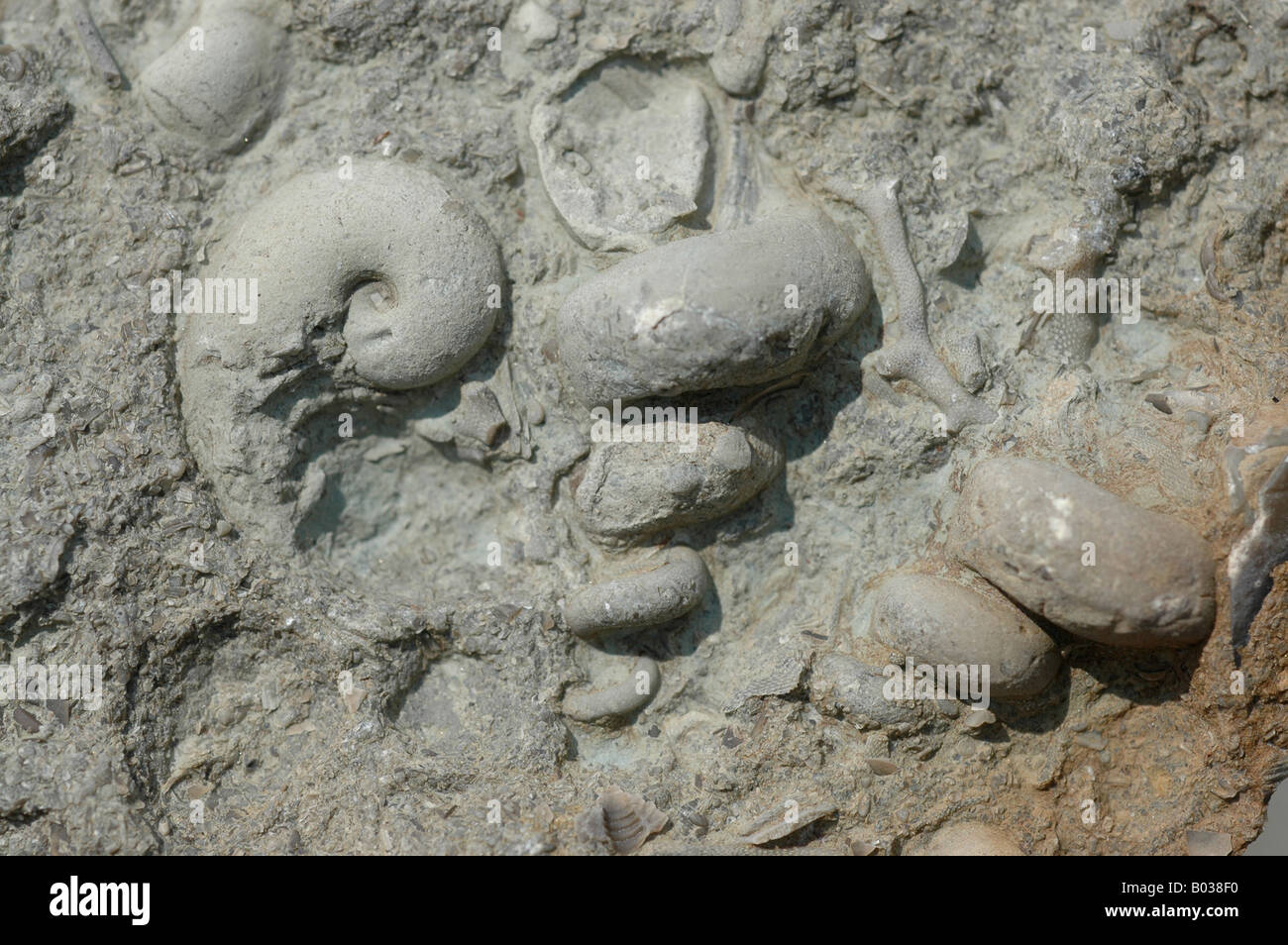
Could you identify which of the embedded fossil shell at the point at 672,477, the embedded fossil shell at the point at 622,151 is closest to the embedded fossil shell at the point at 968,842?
the embedded fossil shell at the point at 672,477

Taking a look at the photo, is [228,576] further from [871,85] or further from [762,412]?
[871,85]

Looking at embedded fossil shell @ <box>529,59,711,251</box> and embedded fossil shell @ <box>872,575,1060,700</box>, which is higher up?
embedded fossil shell @ <box>529,59,711,251</box>

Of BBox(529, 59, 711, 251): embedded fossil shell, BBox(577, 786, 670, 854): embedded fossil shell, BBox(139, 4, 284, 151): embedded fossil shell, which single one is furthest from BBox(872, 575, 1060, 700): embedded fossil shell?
BBox(139, 4, 284, 151): embedded fossil shell

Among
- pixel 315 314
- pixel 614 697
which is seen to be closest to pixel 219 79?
pixel 315 314

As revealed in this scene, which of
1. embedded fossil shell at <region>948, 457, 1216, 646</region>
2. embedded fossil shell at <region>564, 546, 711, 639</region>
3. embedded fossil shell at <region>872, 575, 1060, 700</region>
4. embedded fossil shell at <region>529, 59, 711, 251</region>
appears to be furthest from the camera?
embedded fossil shell at <region>529, 59, 711, 251</region>

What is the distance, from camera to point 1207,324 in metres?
3.04

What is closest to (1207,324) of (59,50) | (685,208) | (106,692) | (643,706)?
(685,208)

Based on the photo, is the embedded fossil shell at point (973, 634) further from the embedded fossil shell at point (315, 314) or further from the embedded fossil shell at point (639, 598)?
the embedded fossil shell at point (315, 314)

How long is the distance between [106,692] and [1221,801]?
109 inches

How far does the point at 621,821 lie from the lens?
2811 millimetres

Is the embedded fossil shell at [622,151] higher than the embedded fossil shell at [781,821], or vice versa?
the embedded fossil shell at [622,151]

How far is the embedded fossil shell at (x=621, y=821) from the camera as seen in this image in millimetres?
2768

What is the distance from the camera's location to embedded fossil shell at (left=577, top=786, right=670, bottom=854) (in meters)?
2.77

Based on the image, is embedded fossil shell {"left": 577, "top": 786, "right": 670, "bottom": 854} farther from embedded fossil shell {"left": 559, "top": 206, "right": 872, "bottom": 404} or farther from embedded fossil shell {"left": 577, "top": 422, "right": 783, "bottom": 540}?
embedded fossil shell {"left": 559, "top": 206, "right": 872, "bottom": 404}
